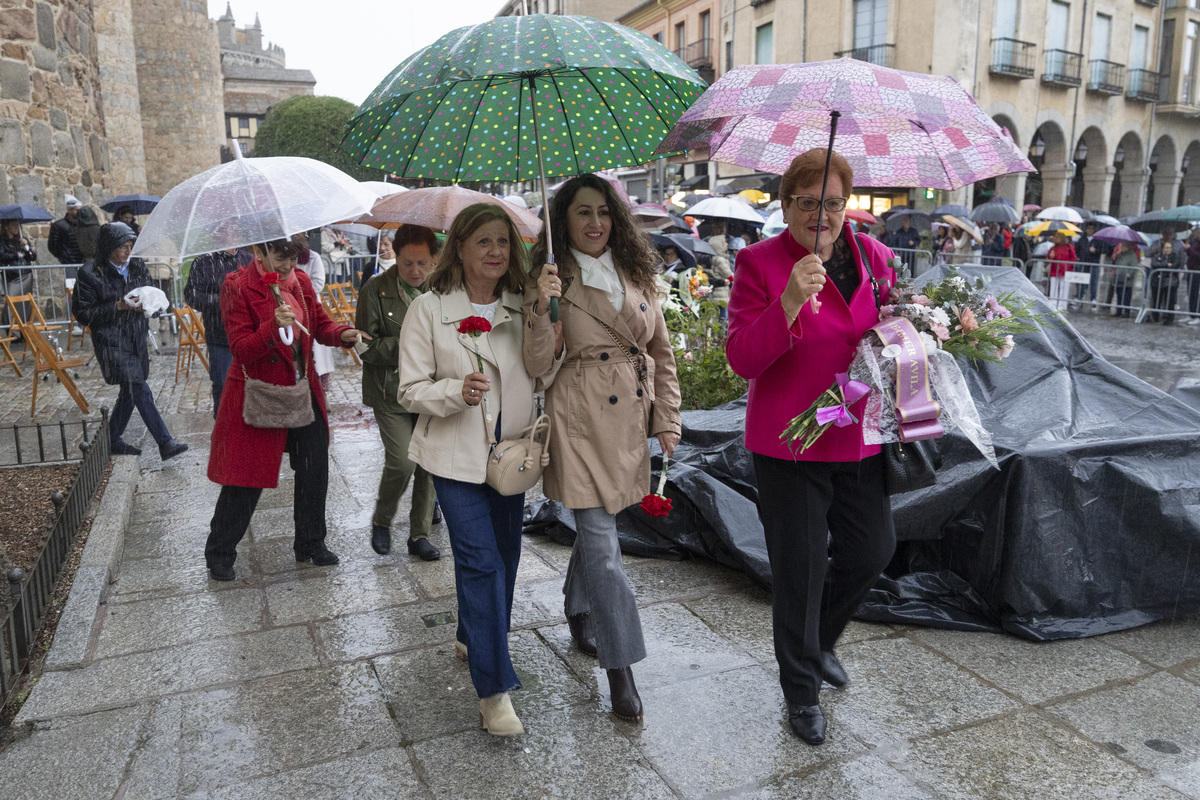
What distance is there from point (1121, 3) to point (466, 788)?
36392 millimetres

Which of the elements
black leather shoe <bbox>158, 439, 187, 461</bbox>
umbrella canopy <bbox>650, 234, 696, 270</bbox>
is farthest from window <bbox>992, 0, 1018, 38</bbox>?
black leather shoe <bbox>158, 439, 187, 461</bbox>

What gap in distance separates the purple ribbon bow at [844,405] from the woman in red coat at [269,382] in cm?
230

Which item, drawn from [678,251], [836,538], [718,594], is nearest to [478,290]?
[836,538]

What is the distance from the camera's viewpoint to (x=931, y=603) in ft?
12.9

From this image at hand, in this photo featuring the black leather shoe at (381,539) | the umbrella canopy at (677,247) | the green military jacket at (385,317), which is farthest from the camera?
the umbrella canopy at (677,247)

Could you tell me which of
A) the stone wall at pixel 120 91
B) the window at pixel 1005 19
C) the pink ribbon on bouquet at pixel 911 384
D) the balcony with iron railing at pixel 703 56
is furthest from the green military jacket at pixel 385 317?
the balcony with iron railing at pixel 703 56

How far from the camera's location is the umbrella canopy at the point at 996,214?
18.3m

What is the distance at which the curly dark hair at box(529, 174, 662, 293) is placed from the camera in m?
3.16

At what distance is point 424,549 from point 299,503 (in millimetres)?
661

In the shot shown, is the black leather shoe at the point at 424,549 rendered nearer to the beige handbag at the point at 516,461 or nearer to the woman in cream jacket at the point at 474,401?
the woman in cream jacket at the point at 474,401

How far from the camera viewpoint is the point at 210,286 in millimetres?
5879

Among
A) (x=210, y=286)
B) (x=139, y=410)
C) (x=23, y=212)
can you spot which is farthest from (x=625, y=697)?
(x=23, y=212)

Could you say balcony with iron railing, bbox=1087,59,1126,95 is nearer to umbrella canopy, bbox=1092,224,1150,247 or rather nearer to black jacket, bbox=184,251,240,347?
umbrella canopy, bbox=1092,224,1150,247

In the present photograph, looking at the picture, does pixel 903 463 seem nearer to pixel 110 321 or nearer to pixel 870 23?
pixel 110 321
